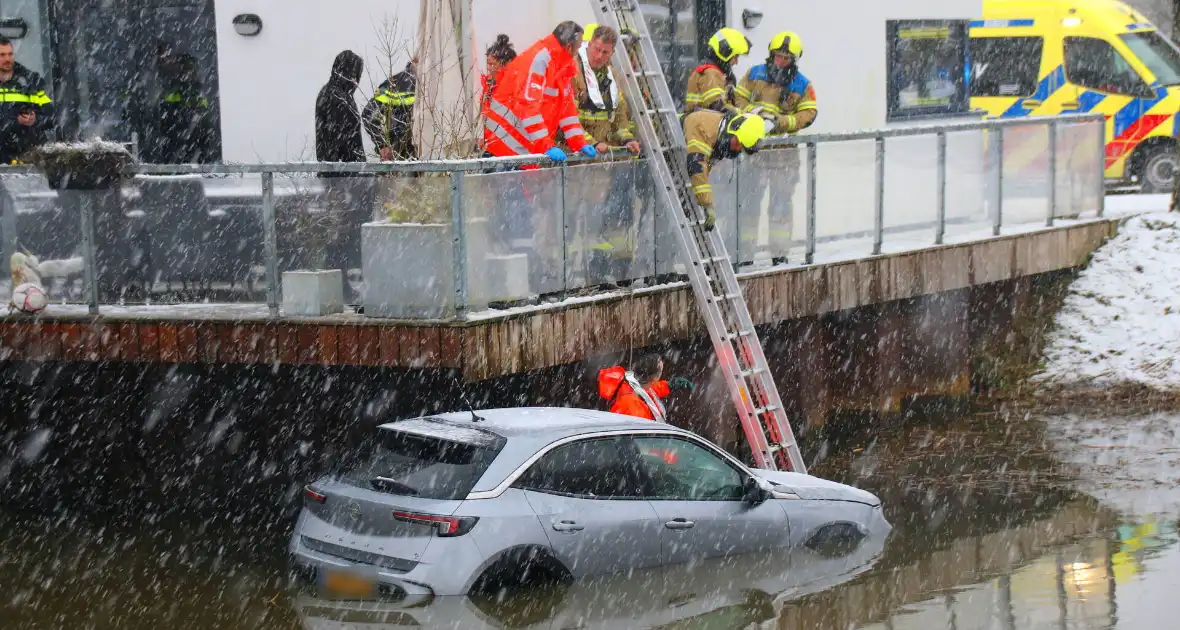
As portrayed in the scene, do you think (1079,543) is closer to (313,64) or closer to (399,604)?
(399,604)

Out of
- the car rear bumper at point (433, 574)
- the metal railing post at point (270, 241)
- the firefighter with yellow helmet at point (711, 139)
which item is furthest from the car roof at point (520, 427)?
the firefighter with yellow helmet at point (711, 139)

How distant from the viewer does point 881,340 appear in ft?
55.0

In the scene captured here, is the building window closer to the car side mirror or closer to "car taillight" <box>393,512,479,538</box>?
the car side mirror

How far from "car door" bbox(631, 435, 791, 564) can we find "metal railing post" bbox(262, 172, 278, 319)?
2860 millimetres

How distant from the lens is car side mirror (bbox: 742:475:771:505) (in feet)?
34.1

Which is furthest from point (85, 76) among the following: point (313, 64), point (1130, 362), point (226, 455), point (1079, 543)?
point (1130, 362)

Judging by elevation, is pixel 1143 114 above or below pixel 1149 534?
above

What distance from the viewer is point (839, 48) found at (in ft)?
64.4

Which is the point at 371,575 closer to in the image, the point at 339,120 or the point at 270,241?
the point at 270,241

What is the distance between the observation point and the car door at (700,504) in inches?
394

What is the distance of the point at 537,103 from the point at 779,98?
3385mm

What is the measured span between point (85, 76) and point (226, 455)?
503 cm

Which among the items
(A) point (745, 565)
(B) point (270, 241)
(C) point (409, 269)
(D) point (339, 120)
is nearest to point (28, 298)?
(B) point (270, 241)

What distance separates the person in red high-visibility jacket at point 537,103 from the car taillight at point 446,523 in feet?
12.3
